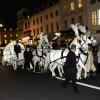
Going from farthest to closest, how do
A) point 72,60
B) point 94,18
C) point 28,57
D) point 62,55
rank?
point 94,18
point 28,57
point 62,55
point 72,60

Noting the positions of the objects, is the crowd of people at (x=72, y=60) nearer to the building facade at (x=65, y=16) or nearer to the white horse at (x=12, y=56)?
the white horse at (x=12, y=56)

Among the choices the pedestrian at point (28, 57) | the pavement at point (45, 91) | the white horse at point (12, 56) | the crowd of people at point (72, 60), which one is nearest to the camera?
the pavement at point (45, 91)

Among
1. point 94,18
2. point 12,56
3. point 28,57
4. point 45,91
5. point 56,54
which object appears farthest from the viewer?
point 94,18

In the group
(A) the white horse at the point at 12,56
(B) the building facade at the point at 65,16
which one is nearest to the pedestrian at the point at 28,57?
(A) the white horse at the point at 12,56

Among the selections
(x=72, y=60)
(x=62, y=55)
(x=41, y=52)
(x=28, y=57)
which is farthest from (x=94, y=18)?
(x=72, y=60)

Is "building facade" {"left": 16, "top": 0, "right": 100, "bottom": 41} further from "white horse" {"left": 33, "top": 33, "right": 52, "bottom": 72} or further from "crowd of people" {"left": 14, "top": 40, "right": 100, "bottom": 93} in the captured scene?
"white horse" {"left": 33, "top": 33, "right": 52, "bottom": 72}

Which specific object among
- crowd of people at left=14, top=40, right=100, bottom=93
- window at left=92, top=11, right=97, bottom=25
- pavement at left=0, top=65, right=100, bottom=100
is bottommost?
pavement at left=0, top=65, right=100, bottom=100

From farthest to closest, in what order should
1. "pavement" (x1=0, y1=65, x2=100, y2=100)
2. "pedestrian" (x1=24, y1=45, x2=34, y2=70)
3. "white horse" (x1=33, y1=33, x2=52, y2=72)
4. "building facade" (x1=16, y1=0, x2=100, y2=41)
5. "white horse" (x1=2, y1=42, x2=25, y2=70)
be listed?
"building facade" (x1=16, y1=0, x2=100, y2=41) < "white horse" (x1=2, y1=42, x2=25, y2=70) < "pedestrian" (x1=24, y1=45, x2=34, y2=70) < "white horse" (x1=33, y1=33, x2=52, y2=72) < "pavement" (x1=0, y1=65, x2=100, y2=100)

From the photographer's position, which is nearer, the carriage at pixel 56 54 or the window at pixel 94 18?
the carriage at pixel 56 54

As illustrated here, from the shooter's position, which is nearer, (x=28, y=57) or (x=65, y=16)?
(x=28, y=57)

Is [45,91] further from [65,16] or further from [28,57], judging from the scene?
[65,16]

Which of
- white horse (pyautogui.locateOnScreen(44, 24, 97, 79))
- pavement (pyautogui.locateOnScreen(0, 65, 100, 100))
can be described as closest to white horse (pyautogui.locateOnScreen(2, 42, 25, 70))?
white horse (pyautogui.locateOnScreen(44, 24, 97, 79))

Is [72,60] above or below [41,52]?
below

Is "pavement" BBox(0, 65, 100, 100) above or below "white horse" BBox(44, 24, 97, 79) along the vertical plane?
below
